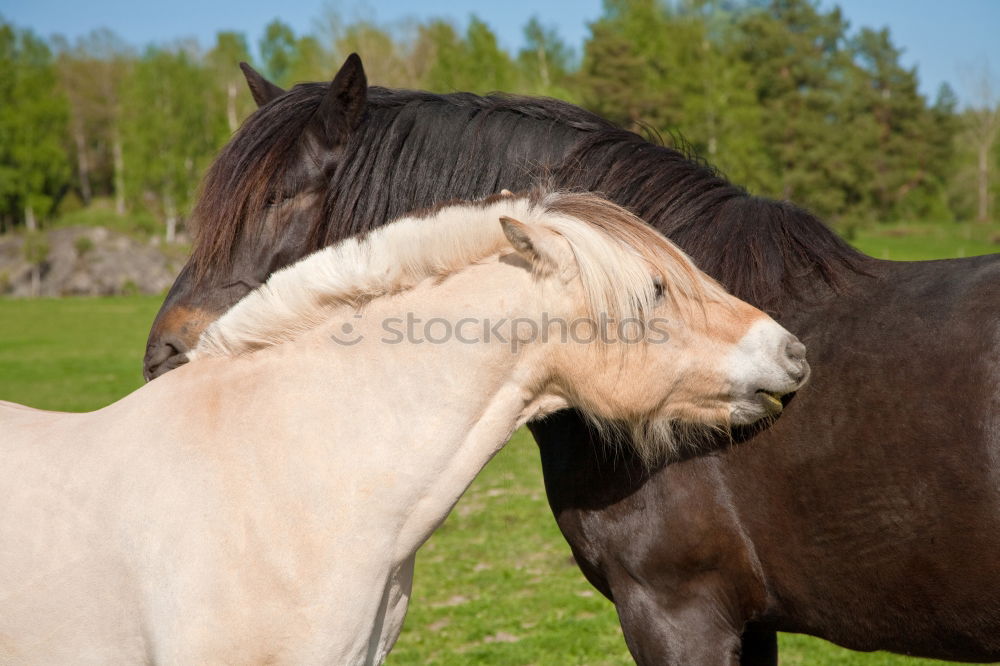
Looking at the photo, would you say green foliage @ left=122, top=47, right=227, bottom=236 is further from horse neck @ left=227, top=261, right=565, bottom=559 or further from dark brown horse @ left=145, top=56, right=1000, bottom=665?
horse neck @ left=227, top=261, right=565, bottom=559

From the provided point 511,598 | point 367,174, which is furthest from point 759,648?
point 511,598

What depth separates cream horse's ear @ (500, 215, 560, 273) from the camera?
2064mm

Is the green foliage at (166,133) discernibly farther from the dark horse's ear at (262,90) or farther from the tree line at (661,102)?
the dark horse's ear at (262,90)

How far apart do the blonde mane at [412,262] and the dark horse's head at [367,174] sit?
20.9 inches

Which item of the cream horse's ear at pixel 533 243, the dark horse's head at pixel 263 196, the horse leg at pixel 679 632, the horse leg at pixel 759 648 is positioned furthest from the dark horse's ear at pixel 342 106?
the horse leg at pixel 759 648

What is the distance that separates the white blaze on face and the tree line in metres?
28.4

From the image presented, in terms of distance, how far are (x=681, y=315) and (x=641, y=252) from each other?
0.20m

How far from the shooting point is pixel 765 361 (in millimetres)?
2186

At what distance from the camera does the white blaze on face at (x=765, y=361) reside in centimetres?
219

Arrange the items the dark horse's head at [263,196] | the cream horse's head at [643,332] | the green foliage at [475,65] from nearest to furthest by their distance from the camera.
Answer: the cream horse's head at [643,332]
the dark horse's head at [263,196]
the green foliage at [475,65]

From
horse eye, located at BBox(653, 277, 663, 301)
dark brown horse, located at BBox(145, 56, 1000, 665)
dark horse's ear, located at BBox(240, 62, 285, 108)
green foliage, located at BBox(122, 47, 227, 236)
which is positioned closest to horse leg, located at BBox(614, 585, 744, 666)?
dark brown horse, located at BBox(145, 56, 1000, 665)

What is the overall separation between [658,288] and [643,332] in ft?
0.42

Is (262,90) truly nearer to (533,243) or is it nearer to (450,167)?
(450,167)

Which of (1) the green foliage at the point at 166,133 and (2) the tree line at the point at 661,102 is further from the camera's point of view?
(1) the green foliage at the point at 166,133
